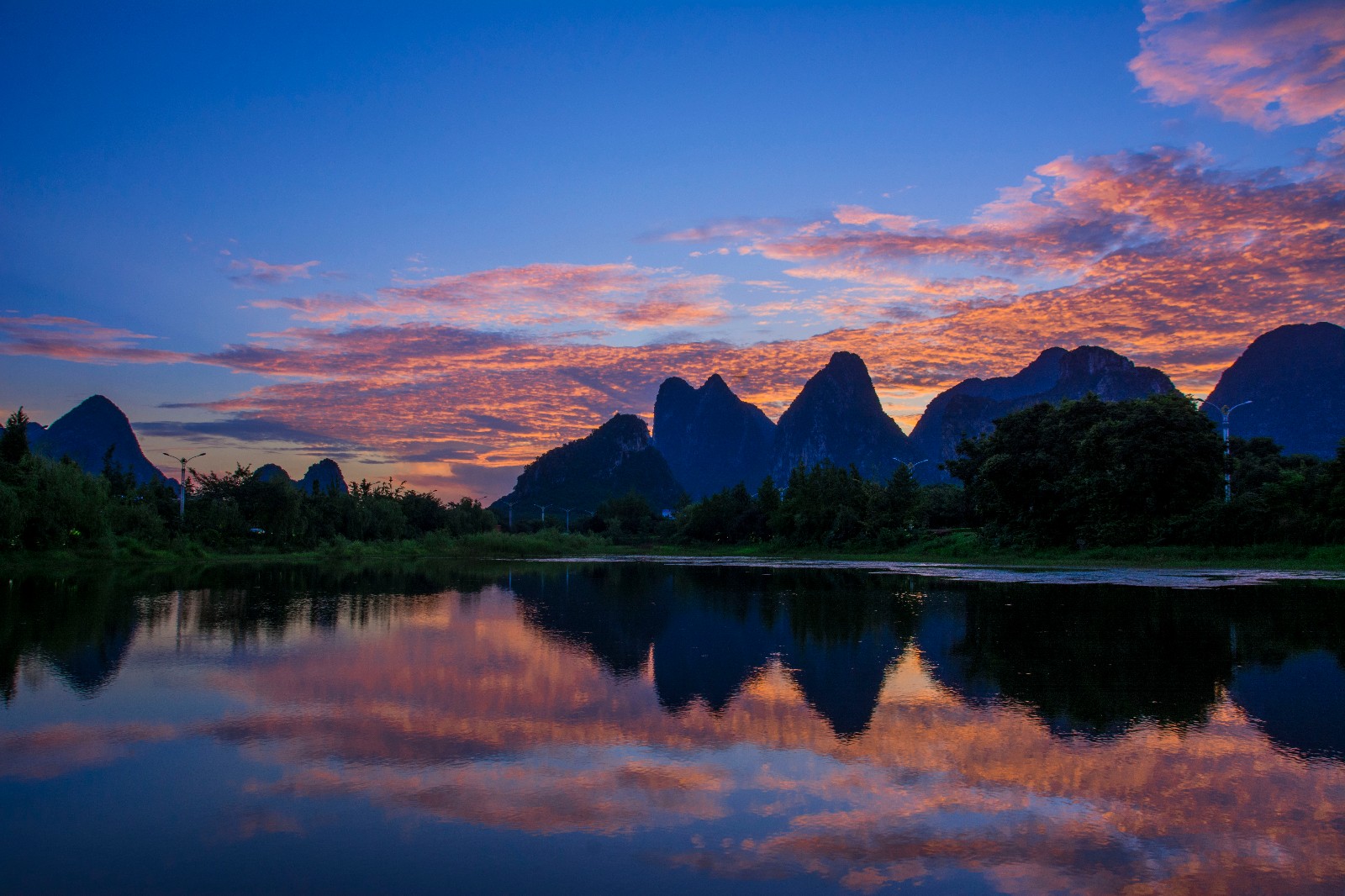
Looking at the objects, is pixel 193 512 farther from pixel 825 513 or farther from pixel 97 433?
pixel 97 433

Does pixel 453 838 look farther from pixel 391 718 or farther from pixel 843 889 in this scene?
pixel 391 718

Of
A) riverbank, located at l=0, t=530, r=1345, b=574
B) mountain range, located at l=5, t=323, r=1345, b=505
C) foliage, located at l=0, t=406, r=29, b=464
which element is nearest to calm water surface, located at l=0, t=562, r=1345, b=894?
riverbank, located at l=0, t=530, r=1345, b=574

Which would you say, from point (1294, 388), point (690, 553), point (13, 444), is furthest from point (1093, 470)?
point (1294, 388)

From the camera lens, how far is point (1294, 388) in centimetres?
13262

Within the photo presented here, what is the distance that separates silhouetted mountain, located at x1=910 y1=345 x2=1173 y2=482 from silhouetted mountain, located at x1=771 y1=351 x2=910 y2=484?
9283mm

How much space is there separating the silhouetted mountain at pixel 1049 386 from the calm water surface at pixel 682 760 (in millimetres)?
101287

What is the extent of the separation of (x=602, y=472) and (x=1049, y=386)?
92.3 meters

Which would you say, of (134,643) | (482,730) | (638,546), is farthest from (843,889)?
(638,546)

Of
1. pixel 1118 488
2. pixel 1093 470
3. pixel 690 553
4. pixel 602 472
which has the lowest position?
pixel 690 553

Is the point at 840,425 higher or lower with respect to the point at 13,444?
higher

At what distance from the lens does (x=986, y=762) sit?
6.97 m

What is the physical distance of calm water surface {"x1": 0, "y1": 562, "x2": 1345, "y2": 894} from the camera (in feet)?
16.1

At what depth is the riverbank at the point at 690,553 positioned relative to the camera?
112ft

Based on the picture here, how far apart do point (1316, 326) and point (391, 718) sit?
162 metres
